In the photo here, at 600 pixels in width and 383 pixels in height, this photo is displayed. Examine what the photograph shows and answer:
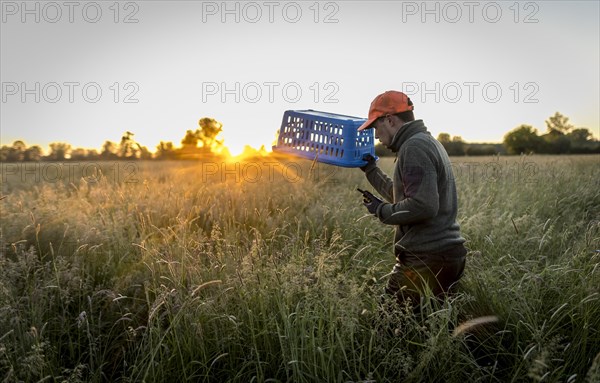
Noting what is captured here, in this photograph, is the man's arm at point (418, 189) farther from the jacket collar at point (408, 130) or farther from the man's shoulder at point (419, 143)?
the jacket collar at point (408, 130)

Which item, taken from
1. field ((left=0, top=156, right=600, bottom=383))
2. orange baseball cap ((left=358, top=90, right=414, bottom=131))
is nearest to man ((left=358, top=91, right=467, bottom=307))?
orange baseball cap ((left=358, top=90, right=414, bottom=131))

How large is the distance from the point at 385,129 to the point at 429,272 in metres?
1.04

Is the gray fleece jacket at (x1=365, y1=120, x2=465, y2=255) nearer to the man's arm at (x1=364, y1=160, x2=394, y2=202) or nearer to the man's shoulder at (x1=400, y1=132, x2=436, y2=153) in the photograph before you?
the man's shoulder at (x1=400, y1=132, x2=436, y2=153)

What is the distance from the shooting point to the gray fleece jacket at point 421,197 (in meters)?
3.25

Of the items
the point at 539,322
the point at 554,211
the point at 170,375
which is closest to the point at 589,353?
the point at 539,322

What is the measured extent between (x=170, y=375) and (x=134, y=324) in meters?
0.97

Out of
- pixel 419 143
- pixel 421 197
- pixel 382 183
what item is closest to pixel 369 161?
pixel 382 183

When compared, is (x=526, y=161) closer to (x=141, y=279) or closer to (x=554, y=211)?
(x=554, y=211)

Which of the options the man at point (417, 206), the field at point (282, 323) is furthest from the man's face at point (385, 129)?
the field at point (282, 323)

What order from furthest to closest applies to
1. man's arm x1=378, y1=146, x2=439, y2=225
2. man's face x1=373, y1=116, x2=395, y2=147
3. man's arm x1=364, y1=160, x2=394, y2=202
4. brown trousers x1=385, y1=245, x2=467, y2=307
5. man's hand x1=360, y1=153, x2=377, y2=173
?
man's hand x1=360, y1=153, x2=377, y2=173, man's arm x1=364, y1=160, x2=394, y2=202, man's face x1=373, y1=116, x2=395, y2=147, brown trousers x1=385, y1=245, x2=467, y2=307, man's arm x1=378, y1=146, x2=439, y2=225

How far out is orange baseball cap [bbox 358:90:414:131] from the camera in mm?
3488

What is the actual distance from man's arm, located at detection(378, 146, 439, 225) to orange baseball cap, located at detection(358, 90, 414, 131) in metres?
0.34

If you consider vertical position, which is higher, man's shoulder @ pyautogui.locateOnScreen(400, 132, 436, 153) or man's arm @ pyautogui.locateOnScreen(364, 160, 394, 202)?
man's shoulder @ pyautogui.locateOnScreen(400, 132, 436, 153)

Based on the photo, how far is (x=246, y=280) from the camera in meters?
3.28
